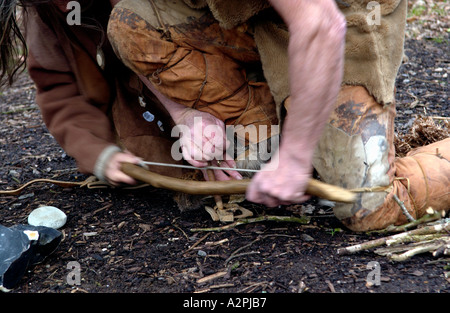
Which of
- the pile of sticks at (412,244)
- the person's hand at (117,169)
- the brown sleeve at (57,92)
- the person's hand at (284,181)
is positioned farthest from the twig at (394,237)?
the brown sleeve at (57,92)

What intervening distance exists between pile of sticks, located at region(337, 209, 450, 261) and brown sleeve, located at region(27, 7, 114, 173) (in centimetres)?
134

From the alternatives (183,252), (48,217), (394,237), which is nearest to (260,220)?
(183,252)

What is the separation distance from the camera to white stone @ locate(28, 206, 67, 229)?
8.13 feet

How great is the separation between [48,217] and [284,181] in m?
1.26

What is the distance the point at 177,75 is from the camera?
2.48m

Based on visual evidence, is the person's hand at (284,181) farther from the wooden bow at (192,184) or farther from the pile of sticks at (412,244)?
the pile of sticks at (412,244)

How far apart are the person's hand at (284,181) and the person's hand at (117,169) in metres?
0.60

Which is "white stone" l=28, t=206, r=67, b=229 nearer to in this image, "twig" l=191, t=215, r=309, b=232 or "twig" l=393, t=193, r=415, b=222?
"twig" l=191, t=215, r=309, b=232

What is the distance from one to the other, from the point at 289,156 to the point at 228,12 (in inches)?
31.1

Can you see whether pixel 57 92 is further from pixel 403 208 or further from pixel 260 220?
pixel 403 208

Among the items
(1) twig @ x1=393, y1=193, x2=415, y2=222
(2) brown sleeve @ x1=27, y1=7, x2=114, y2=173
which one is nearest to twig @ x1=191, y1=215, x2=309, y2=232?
(1) twig @ x1=393, y1=193, x2=415, y2=222

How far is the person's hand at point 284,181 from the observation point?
1.76 m

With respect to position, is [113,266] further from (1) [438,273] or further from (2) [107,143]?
(1) [438,273]

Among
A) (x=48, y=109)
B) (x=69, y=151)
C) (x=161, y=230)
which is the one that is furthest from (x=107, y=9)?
(x=161, y=230)
